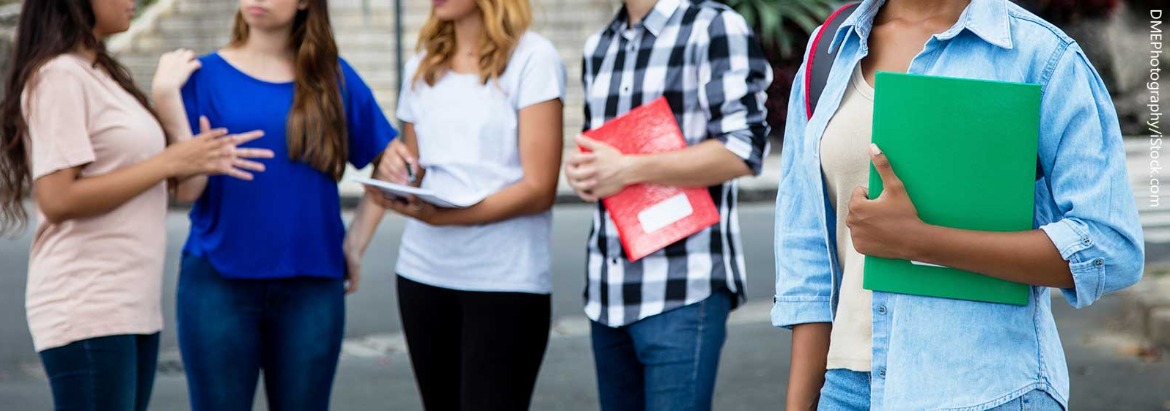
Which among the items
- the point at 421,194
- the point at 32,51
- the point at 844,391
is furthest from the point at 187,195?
the point at 844,391

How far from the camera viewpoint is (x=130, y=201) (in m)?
3.30

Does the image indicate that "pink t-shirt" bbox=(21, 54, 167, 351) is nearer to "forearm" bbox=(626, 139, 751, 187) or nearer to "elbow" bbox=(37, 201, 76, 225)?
"elbow" bbox=(37, 201, 76, 225)

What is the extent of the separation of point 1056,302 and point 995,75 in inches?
271

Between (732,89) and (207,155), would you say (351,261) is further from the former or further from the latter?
(732,89)

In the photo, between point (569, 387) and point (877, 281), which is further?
point (569, 387)

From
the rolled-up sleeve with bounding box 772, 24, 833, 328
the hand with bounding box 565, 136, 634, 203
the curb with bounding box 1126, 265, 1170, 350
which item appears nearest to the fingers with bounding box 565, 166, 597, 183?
the hand with bounding box 565, 136, 634, 203

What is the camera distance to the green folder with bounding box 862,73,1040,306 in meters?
1.86

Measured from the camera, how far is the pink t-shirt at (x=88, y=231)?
3.19 m

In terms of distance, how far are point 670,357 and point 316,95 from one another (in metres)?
1.19

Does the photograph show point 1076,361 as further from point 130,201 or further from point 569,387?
point 130,201

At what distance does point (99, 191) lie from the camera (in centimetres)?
320

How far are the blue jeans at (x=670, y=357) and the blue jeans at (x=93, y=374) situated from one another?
120cm

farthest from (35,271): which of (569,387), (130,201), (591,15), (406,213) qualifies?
(591,15)

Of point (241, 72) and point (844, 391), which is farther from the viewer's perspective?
point (241, 72)
